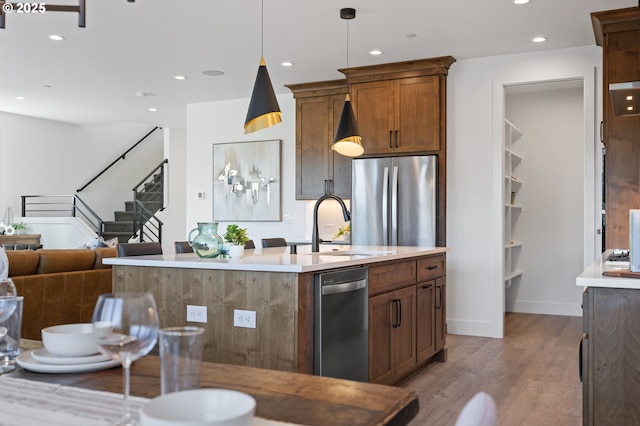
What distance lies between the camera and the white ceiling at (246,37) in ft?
15.7

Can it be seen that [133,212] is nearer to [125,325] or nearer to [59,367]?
[59,367]

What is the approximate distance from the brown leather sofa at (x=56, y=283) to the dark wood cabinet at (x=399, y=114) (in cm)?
300

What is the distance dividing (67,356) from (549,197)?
23.3 ft

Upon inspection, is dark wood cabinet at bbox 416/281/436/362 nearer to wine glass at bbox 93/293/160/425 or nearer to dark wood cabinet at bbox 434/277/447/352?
dark wood cabinet at bbox 434/277/447/352

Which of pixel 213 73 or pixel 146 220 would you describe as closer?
pixel 213 73

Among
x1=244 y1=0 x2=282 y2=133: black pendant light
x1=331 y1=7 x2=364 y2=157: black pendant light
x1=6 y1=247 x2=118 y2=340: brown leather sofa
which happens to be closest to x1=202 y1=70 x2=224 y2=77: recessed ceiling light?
x1=6 y1=247 x2=118 y2=340: brown leather sofa

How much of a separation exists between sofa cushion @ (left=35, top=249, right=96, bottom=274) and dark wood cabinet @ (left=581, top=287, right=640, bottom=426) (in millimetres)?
4136

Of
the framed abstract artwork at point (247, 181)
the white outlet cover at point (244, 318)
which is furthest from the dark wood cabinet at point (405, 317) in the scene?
the framed abstract artwork at point (247, 181)

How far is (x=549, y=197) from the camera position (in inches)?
296

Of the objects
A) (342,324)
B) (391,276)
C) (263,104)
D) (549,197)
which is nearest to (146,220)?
(549,197)

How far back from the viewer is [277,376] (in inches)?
51.3

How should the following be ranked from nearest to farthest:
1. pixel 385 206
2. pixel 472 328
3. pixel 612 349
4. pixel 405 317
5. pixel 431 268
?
pixel 612 349 < pixel 405 317 < pixel 431 268 < pixel 472 328 < pixel 385 206

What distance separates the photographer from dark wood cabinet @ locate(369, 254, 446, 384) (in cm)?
367

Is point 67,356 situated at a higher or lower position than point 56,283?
higher
